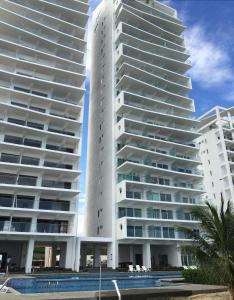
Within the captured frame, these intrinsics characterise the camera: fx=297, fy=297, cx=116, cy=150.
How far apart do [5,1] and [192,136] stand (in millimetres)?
37331

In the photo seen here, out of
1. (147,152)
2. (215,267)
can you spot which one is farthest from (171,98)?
(215,267)

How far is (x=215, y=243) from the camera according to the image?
49.0 ft

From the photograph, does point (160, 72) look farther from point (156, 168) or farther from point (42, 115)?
point (42, 115)

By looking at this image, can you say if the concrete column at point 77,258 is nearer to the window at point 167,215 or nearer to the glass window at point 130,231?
the glass window at point 130,231

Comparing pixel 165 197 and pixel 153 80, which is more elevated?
pixel 153 80

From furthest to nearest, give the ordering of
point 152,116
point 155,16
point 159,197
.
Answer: point 155,16 → point 152,116 → point 159,197

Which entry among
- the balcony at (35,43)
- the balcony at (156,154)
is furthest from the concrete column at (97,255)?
the balcony at (35,43)

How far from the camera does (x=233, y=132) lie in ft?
209

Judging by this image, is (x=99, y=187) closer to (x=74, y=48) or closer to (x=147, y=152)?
(x=147, y=152)

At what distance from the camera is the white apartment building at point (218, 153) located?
193ft

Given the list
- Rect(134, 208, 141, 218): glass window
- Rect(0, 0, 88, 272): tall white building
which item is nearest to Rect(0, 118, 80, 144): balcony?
Rect(0, 0, 88, 272): tall white building

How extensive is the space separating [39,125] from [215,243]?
33187mm

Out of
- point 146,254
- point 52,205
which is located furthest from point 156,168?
point 52,205

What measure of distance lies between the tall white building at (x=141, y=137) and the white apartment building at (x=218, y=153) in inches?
376
